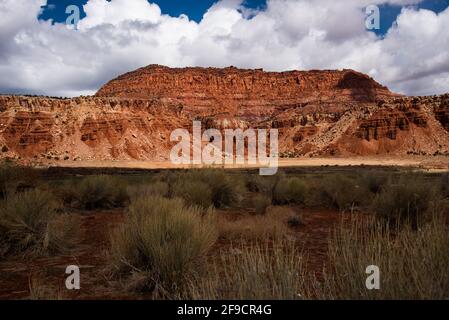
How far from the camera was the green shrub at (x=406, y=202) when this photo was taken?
9211mm

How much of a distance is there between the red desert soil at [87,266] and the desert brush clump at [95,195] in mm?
3638

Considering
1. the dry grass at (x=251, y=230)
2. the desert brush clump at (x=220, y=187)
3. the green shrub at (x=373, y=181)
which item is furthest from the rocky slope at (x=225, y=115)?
the dry grass at (x=251, y=230)

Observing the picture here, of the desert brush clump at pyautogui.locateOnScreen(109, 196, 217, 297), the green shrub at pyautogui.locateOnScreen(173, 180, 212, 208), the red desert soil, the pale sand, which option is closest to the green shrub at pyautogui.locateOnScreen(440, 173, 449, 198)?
the red desert soil

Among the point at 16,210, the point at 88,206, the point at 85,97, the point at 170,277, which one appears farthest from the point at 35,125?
the point at 170,277

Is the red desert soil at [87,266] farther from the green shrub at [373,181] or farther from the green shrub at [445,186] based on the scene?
the green shrub at [445,186]

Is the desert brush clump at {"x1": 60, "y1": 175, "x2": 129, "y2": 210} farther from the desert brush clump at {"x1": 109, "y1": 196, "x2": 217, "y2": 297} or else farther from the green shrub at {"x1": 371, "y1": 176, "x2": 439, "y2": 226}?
the green shrub at {"x1": 371, "y1": 176, "x2": 439, "y2": 226}

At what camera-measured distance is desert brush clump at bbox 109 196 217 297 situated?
5.04 metres

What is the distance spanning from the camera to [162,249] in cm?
507

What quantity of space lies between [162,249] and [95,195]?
31.3 feet

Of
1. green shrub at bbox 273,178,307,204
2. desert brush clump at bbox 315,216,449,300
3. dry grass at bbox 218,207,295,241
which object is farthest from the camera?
green shrub at bbox 273,178,307,204

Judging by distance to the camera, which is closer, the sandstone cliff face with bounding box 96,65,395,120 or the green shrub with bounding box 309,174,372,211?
the green shrub with bounding box 309,174,372,211

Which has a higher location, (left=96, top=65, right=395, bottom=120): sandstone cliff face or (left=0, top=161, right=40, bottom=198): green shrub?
(left=96, top=65, right=395, bottom=120): sandstone cliff face

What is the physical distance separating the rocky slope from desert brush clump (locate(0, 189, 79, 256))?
174 feet

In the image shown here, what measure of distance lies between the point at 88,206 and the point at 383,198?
9.48 metres
